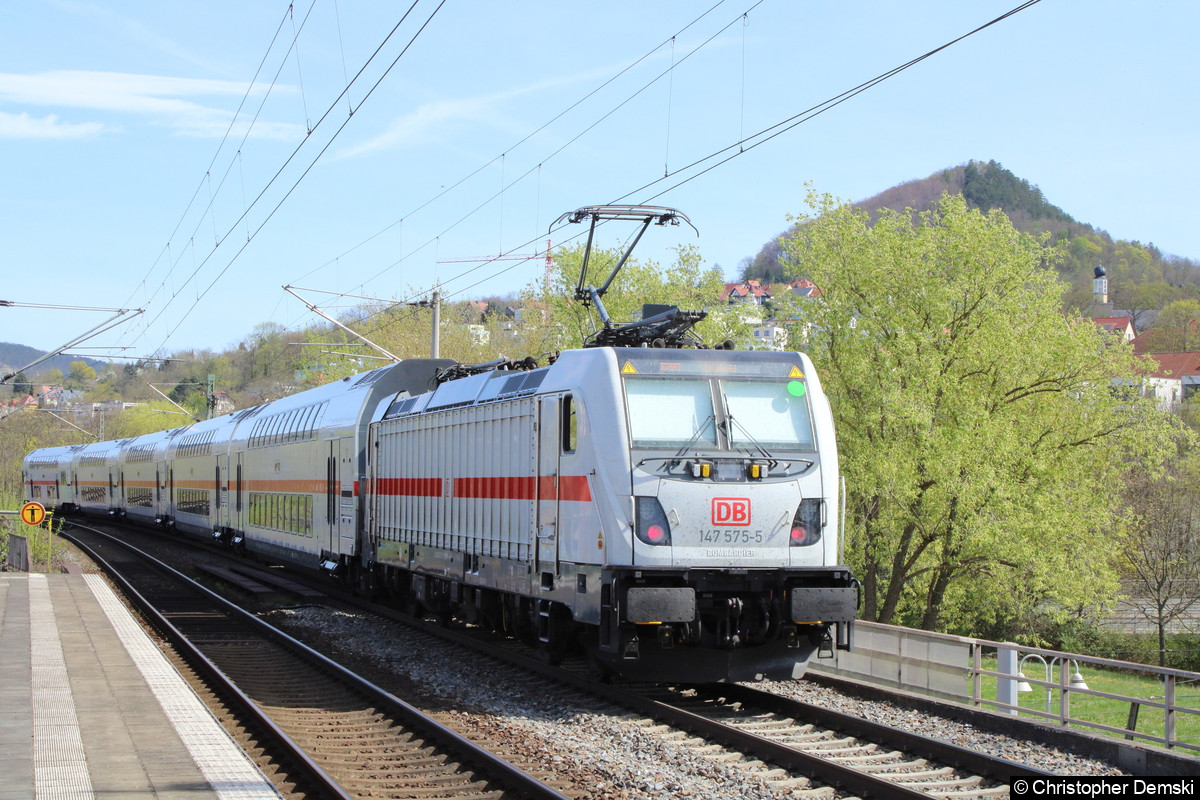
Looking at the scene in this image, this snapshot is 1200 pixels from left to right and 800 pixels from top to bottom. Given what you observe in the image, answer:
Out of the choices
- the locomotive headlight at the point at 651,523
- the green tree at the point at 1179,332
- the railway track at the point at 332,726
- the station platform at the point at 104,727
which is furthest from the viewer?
the green tree at the point at 1179,332

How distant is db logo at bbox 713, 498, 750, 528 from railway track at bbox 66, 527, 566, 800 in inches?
128

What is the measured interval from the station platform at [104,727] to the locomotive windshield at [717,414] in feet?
15.6

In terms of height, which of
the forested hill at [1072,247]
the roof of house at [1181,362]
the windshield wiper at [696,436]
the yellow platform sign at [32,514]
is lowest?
the yellow platform sign at [32,514]

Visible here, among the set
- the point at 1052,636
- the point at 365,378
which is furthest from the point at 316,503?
the point at 1052,636

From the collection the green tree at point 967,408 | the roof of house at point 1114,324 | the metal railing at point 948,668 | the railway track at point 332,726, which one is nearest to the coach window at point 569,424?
the railway track at point 332,726

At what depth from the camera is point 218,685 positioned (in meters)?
12.6

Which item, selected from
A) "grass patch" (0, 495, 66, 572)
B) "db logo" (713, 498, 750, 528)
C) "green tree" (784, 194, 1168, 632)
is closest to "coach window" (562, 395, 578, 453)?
"db logo" (713, 498, 750, 528)

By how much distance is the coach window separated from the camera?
37.6 ft

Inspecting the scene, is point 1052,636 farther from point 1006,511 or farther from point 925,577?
point 1006,511

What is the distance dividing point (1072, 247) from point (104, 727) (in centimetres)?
15810

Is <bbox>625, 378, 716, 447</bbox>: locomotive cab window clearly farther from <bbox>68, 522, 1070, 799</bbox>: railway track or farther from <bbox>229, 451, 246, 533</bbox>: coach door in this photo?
<bbox>229, 451, 246, 533</bbox>: coach door

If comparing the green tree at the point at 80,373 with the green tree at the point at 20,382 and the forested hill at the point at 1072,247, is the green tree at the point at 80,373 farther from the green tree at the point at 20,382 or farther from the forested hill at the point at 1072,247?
the forested hill at the point at 1072,247

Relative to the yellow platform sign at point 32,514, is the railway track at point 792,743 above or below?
below

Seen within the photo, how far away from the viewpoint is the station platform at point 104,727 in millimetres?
7449
